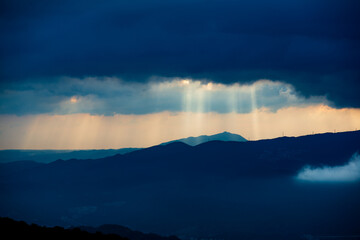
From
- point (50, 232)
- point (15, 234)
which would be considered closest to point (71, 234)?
point (50, 232)

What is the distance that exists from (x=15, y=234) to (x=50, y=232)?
17.9m

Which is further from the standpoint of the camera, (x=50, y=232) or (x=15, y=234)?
(x=50, y=232)

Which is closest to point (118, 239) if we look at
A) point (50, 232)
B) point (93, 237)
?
point (93, 237)

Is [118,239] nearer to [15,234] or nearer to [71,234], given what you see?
[71,234]

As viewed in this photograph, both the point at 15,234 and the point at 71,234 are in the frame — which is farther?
the point at 71,234

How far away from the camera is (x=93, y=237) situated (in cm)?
18462

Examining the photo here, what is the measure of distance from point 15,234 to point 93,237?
30557 millimetres

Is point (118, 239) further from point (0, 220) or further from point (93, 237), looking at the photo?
point (0, 220)

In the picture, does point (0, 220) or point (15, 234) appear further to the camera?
point (0, 220)

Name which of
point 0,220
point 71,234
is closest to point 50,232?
point 71,234

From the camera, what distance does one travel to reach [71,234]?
617ft

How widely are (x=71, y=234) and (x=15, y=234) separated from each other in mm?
25387

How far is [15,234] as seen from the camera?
6658 inches

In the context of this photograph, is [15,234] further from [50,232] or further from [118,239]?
[118,239]
